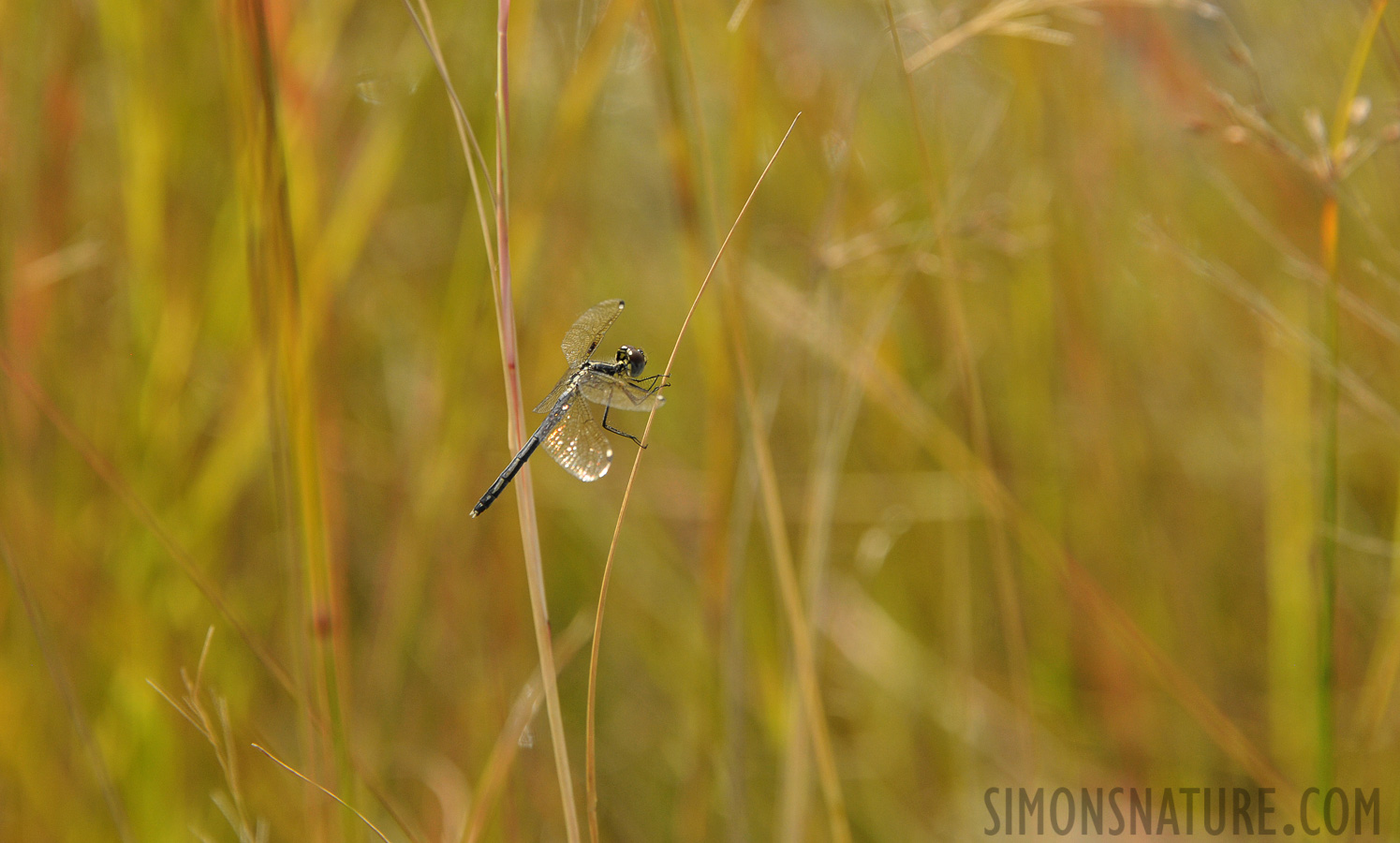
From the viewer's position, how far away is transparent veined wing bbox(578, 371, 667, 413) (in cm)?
99

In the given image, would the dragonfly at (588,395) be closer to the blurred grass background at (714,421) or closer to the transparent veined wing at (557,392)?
the transparent veined wing at (557,392)

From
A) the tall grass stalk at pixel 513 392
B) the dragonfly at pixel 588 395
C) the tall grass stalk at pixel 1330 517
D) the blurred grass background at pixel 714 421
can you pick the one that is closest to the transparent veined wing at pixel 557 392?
the dragonfly at pixel 588 395

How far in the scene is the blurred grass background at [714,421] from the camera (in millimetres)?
994

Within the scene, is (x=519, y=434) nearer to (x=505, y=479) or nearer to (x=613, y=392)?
(x=505, y=479)

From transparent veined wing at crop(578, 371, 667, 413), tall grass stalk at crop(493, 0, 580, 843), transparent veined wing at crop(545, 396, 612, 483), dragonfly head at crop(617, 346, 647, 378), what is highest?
dragonfly head at crop(617, 346, 647, 378)

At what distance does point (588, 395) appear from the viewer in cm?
103

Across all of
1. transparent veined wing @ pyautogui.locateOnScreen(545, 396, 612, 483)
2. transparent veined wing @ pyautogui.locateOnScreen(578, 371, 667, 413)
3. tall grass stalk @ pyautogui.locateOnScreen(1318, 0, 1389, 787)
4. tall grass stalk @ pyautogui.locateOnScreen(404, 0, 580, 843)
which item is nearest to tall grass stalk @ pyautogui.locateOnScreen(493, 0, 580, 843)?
tall grass stalk @ pyautogui.locateOnScreen(404, 0, 580, 843)

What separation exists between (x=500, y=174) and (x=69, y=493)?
1127 millimetres

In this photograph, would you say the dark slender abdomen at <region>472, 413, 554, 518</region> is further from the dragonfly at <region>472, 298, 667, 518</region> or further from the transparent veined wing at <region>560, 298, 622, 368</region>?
the transparent veined wing at <region>560, 298, 622, 368</region>

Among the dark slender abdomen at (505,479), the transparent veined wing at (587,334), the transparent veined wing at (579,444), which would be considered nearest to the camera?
the dark slender abdomen at (505,479)

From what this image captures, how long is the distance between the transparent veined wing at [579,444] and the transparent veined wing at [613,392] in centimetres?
2

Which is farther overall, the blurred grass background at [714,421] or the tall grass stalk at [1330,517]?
the blurred grass background at [714,421]

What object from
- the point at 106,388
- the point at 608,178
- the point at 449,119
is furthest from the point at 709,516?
the point at 608,178

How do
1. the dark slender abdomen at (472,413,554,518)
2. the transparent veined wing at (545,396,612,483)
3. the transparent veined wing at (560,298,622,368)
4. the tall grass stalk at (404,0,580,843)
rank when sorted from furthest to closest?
1. the transparent veined wing at (560,298,622,368)
2. the transparent veined wing at (545,396,612,483)
3. the dark slender abdomen at (472,413,554,518)
4. the tall grass stalk at (404,0,580,843)
